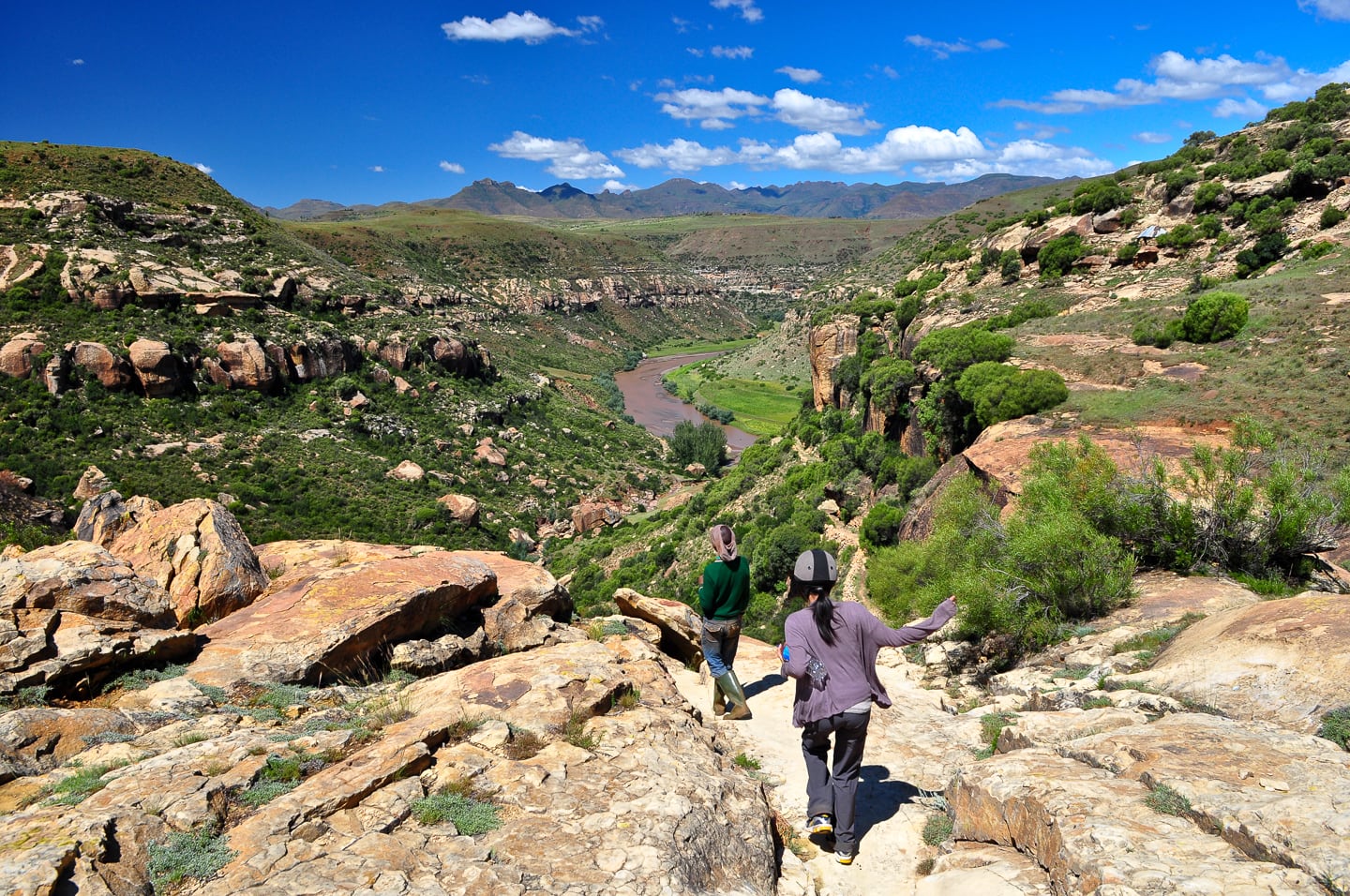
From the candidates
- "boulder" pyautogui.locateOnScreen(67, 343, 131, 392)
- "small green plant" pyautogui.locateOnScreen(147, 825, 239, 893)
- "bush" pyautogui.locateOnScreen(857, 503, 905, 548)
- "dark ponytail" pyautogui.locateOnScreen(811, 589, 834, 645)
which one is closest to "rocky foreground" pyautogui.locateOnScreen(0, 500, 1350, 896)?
"small green plant" pyautogui.locateOnScreen(147, 825, 239, 893)

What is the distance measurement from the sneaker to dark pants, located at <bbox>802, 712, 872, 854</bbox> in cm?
4

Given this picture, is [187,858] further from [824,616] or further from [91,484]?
[91,484]

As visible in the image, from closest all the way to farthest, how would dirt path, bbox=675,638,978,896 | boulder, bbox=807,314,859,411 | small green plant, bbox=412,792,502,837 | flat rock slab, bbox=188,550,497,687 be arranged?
small green plant, bbox=412,792,502,837, dirt path, bbox=675,638,978,896, flat rock slab, bbox=188,550,497,687, boulder, bbox=807,314,859,411

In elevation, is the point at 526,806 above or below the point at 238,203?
below

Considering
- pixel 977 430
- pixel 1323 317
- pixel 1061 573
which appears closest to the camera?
pixel 1061 573

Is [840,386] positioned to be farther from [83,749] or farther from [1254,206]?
[83,749]

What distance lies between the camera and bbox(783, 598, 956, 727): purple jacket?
5766 mm

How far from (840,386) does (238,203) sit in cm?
6138

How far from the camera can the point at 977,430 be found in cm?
2252

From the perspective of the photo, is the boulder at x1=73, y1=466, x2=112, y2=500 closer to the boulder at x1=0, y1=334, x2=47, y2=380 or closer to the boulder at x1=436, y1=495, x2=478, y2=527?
the boulder at x1=0, y1=334, x2=47, y2=380

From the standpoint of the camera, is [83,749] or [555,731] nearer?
[83,749]

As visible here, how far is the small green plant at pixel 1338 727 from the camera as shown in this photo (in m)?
5.18

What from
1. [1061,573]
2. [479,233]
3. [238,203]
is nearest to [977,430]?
[1061,573]

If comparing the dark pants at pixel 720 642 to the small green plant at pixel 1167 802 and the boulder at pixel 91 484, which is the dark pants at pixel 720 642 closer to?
the small green plant at pixel 1167 802
